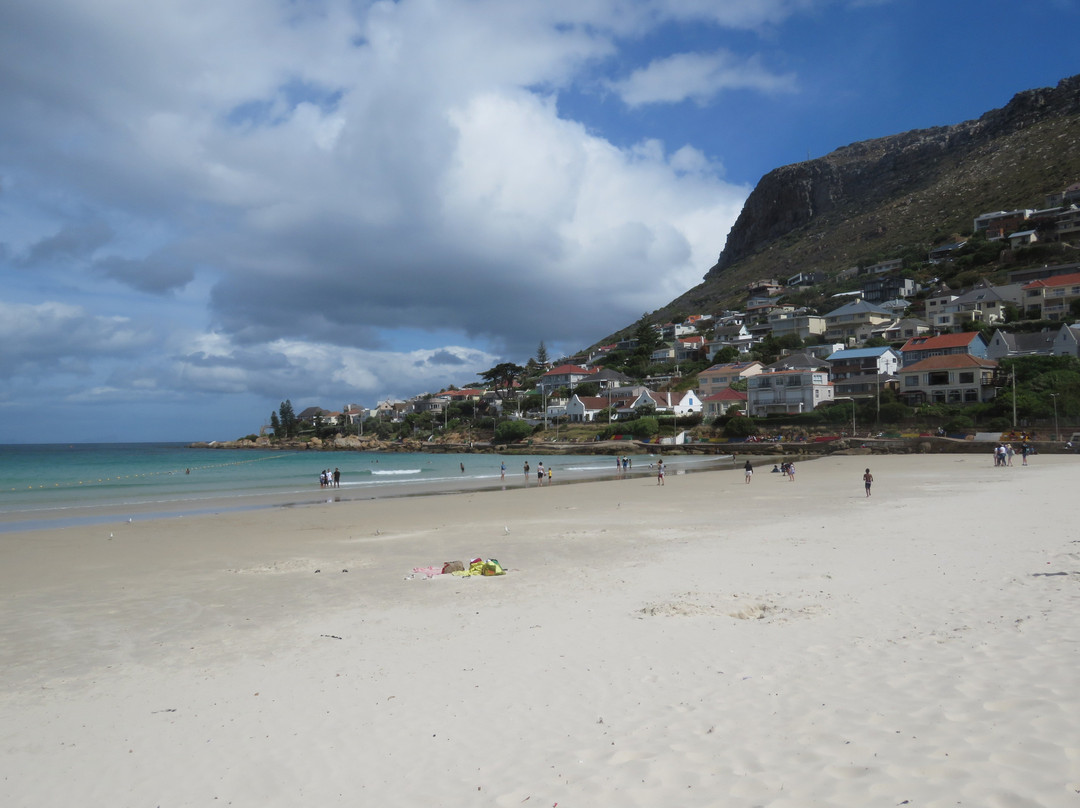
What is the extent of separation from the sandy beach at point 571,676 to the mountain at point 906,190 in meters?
130

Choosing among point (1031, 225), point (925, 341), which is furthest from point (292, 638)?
point (1031, 225)

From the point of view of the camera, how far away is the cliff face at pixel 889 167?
148 meters

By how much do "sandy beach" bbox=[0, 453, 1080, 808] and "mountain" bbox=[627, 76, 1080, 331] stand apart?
427 ft

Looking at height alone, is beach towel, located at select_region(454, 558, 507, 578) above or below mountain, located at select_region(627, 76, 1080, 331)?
below

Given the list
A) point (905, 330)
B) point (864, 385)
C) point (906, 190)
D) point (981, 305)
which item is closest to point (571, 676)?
point (864, 385)

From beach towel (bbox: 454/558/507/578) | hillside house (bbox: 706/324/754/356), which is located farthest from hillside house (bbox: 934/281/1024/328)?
beach towel (bbox: 454/558/507/578)

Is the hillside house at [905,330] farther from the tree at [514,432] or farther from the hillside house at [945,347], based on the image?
the tree at [514,432]

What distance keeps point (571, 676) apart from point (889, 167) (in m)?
206

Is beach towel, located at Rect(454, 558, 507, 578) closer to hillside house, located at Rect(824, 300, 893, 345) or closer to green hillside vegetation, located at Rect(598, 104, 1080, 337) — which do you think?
hillside house, located at Rect(824, 300, 893, 345)

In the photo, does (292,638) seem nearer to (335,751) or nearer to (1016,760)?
(335,751)

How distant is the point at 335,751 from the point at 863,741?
4057 millimetres

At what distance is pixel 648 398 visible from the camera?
93.2 m

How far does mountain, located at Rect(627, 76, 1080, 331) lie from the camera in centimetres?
12506

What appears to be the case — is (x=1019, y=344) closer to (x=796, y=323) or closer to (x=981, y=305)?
(x=981, y=305)
